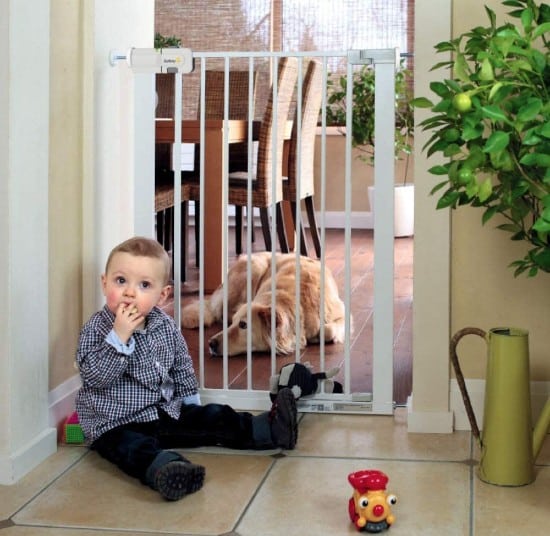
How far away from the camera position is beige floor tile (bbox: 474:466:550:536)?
1.86m

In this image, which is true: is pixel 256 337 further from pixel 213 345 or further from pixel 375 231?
pixel 375 231

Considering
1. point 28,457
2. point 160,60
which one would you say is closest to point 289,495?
point 28,457

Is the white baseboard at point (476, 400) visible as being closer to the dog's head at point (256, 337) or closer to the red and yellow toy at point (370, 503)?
the red and yellow toy at point (370, 503)

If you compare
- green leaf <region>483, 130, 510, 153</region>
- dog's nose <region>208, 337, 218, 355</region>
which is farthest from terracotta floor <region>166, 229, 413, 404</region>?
green leaf <region>483, 130, 510, 153</region>

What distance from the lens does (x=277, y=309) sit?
10.9 feet

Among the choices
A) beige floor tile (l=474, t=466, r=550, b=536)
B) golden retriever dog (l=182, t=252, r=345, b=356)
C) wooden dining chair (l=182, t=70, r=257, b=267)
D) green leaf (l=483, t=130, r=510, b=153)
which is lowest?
beige floor tile (l=474, t=466, r=550, b=536)

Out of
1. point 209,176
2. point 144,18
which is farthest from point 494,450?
point 209,176

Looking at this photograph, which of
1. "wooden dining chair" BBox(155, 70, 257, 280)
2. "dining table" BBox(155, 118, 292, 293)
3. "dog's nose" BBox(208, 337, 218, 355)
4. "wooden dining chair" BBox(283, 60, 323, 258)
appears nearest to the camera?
"dog's nose" BBox(208, 337, 218, 355)

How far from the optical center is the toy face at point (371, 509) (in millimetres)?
1814

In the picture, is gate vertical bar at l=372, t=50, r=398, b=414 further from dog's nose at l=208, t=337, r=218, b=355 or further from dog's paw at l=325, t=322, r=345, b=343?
dog's paw at l=325, t=322, r=345, b=343

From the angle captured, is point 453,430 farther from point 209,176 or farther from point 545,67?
point 209,176

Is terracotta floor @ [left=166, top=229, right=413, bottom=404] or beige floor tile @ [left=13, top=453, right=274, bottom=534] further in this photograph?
terracotta floor @ [left=166, top=229, right=413, bottom=404]

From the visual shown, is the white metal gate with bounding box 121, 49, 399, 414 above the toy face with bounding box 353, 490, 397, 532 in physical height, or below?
above

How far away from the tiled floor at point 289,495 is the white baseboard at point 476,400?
58 mm
